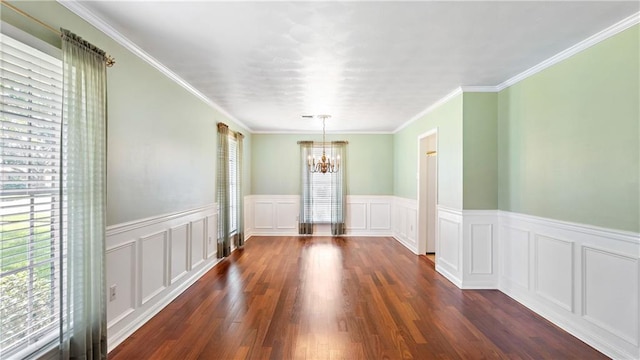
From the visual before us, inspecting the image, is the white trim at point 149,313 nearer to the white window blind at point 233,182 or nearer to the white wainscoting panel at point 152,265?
the white wainscoting panel at point 152,265

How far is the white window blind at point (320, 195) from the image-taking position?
7672 mm

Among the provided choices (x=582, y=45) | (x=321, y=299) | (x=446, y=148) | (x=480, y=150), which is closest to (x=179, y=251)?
(x=321, y=299)

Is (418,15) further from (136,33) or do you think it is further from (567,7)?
(136,33)

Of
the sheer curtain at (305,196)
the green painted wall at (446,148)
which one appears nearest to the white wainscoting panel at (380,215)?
the green painted wall at (446,148)

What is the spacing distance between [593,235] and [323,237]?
5.48m

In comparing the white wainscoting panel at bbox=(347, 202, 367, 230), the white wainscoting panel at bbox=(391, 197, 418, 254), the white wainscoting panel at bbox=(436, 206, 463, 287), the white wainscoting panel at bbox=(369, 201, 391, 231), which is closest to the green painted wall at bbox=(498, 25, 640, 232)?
the white wainscoting panel at bbox=(436, 206, 463, 287)

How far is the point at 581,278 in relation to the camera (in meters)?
2.77

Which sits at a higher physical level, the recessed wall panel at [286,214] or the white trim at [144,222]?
the white trim at [144,222]

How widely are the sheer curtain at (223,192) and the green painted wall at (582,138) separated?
4.45 metres

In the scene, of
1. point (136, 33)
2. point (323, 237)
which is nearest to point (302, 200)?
point (323, 237)

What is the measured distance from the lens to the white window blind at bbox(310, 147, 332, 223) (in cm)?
767

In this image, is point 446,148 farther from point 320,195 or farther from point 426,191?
point 320,195

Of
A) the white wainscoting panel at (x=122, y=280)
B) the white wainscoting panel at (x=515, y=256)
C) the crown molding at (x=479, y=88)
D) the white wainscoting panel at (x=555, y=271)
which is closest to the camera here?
the white wainscoting panel at (x=122, y=280)

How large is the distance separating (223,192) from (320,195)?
2.97 m
